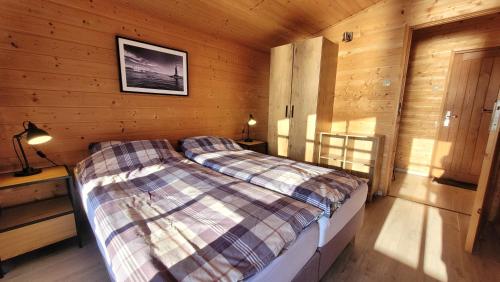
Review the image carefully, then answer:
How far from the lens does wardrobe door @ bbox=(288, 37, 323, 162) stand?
278cm

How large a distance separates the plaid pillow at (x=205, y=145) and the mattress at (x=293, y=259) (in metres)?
1.60

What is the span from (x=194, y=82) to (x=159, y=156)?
46.0 inches

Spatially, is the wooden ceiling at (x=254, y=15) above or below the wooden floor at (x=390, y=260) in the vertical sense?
above

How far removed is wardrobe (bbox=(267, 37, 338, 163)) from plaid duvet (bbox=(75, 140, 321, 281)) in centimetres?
172

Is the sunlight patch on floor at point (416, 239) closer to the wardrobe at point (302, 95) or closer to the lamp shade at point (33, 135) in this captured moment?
the wardrobe at point (302, 95)

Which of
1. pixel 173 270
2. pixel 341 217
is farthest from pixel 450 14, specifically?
pixel 173 270

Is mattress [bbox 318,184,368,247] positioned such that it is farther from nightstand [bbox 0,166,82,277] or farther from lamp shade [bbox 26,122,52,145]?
lamp shade [bbox 26,122,52,145]

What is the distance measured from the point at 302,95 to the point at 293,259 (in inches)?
92.2

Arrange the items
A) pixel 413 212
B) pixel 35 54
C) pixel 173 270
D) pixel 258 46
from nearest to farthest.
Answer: pixel 173 270
pixel 35 54
pixel 413 212
pixel 258 46

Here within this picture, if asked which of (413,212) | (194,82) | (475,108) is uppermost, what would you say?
(194,82)

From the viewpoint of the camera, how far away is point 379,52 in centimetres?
273

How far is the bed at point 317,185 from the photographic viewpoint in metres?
1.29

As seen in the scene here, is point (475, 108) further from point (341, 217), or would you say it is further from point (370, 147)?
point (341, 217)

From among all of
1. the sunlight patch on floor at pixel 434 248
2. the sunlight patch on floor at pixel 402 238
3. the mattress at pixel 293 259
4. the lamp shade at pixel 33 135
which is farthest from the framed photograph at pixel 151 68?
the sunlight patch on floor at pixel 434 248
